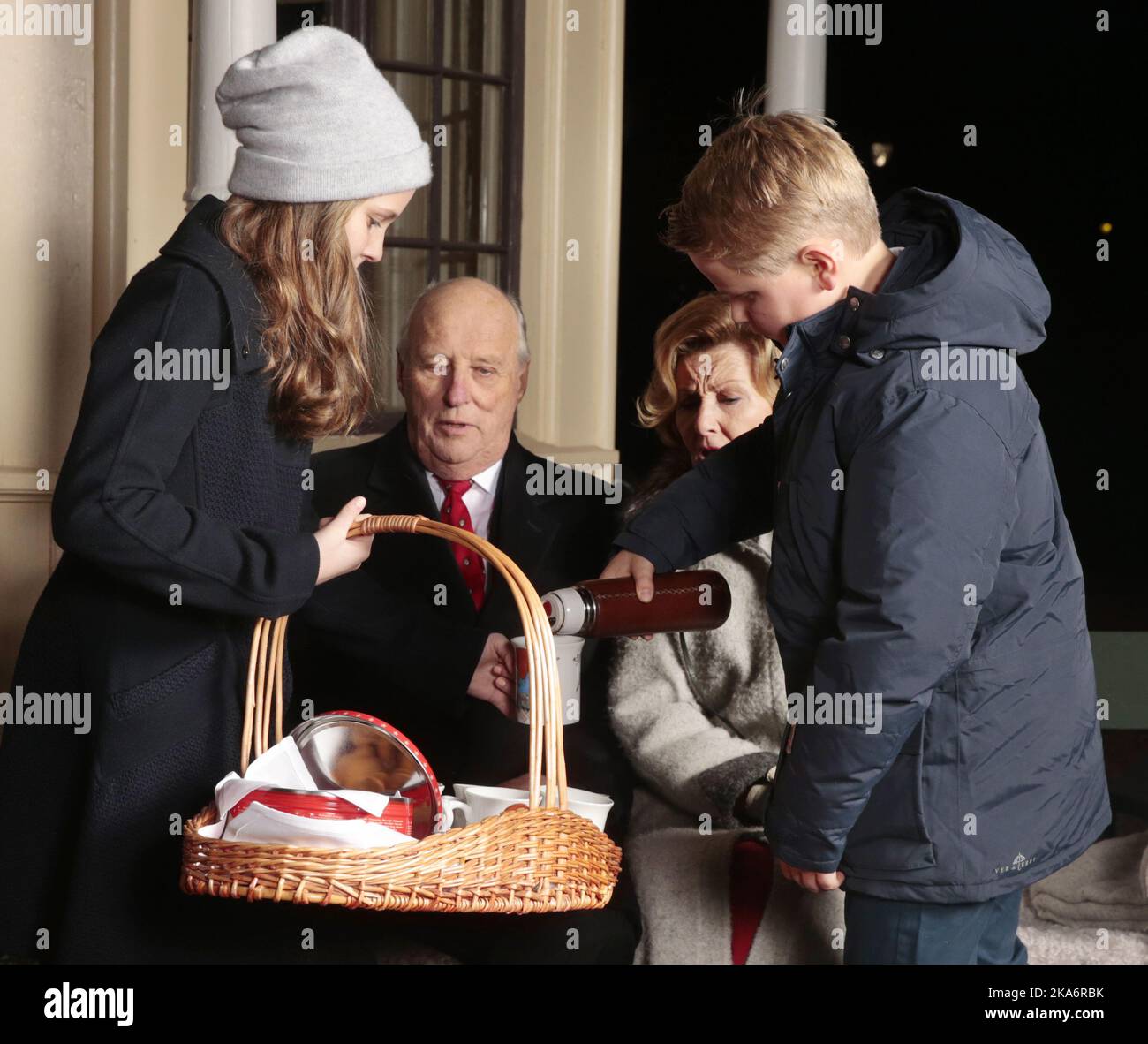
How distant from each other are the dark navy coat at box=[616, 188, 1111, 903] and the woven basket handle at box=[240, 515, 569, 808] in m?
0.29

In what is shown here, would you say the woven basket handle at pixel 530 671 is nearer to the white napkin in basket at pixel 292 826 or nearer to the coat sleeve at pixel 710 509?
the white napkin in basket at pixel 292 826

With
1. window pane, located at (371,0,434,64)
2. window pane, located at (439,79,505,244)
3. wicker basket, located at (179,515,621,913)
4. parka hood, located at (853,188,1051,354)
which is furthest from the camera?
window pane, located at (439,79,505,244)

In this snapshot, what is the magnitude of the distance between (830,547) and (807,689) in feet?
0.58

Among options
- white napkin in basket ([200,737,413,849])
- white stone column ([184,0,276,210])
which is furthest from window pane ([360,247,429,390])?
white napkin in basket ([200,737,413,849])

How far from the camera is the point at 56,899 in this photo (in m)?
1.73

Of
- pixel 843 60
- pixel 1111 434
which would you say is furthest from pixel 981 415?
pixel 1111 434

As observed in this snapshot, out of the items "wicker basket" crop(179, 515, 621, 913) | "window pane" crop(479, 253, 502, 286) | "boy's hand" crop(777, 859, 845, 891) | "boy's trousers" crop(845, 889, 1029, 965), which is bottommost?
"boy's trousers" crop(845, 889, 1029, 965)

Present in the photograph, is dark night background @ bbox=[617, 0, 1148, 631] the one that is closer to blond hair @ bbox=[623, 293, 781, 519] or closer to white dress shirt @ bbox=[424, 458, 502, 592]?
white dress shirt @ bbox=[424, 458, 502, 592]

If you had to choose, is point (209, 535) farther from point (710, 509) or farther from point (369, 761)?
point (710, 509)

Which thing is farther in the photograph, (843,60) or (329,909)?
(843,60)

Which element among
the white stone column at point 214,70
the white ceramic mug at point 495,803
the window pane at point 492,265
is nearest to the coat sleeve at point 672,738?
the white ceramic mug at point 495,803

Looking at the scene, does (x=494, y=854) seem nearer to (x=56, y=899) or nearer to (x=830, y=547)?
(x=830, y=547)

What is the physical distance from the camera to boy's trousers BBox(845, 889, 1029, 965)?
163cm

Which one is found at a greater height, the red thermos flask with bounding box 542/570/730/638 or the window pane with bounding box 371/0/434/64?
the window pane with bounding box 371/0/434/64
